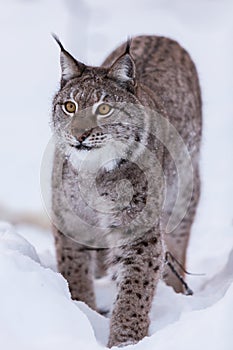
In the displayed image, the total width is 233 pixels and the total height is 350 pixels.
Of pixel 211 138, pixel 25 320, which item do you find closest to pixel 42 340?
pixel 25 320

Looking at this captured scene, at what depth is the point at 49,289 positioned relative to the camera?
432 centimetres

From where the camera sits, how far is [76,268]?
222 inches

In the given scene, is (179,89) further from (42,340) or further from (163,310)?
(42,340)

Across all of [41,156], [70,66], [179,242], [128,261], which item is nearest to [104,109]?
[70,66]

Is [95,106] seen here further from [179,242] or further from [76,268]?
[179,242]

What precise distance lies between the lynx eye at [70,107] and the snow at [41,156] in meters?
0.69

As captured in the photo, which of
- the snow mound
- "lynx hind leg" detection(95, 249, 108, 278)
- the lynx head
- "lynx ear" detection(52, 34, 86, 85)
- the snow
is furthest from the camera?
"lynx hind leg" detection(95, 249, 108, 278)

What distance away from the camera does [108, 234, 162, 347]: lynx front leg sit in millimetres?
4883

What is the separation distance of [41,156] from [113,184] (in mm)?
3078

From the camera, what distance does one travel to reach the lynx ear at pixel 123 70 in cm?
496

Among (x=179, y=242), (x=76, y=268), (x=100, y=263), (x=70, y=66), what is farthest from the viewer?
(x=179, y=242)

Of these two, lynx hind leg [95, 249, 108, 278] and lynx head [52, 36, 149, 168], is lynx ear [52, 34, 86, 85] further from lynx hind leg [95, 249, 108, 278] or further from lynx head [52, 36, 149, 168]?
lynx hind leg [95, 249, 108, 278]

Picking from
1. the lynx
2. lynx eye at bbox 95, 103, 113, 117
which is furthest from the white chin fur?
lynx eye at bbox 95, 103, 113, 117

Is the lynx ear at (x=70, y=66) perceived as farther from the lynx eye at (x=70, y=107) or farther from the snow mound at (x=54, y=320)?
the snow mound at (x=54, y=320)
